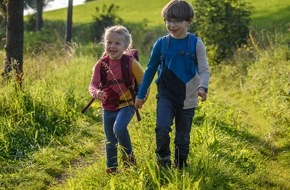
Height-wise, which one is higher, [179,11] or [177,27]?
[179,11]

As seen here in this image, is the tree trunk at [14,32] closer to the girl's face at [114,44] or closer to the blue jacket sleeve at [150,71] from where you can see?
the girl's face at [114,44]

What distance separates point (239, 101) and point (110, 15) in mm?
20619

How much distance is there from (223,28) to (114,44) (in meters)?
9.39

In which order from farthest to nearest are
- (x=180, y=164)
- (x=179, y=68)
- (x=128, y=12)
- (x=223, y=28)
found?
1. (x=128, y=12)
2. (x=223, y=28)
3. (x=180, y=164)
4. (x=179, y=68)

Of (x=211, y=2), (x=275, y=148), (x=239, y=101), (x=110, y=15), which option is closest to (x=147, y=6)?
(x=110, y=15)

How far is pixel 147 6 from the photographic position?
1658 inches

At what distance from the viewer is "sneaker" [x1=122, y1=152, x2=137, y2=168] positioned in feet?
14.6

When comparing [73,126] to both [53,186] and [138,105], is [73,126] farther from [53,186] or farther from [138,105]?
[138,105]

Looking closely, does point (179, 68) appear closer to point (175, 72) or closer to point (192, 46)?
point (175, 72)

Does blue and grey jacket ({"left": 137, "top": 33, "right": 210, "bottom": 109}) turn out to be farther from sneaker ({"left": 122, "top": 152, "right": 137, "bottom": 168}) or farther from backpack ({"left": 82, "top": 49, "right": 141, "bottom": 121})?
sneaker ({"left": 122, "top": 152, "right": 137, "bottom": 168})

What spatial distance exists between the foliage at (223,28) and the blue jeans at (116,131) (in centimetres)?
901

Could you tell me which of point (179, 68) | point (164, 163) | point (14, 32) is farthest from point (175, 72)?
point (14, 32)

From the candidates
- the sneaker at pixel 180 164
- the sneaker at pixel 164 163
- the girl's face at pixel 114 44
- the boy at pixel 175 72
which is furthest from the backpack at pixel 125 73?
the sneaker at pixel 180 164

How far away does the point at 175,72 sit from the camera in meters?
4.38
